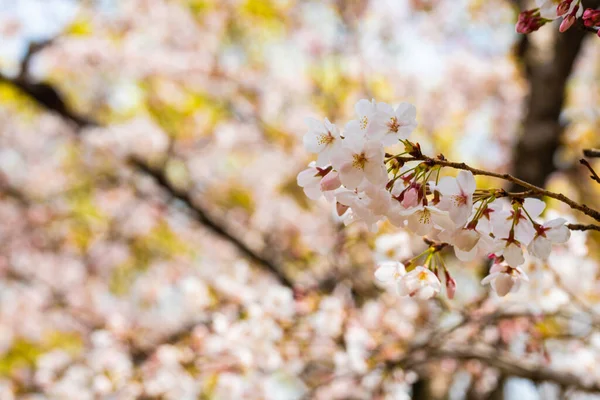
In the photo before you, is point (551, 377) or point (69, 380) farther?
point (69, 380)

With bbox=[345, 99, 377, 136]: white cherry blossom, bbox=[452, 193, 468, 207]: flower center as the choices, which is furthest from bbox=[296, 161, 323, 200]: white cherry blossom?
bbox=[452, 193, 468, 207]: flower center

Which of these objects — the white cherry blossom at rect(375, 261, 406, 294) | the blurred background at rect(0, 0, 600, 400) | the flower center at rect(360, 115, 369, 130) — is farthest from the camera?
the blurred background at rect(0, 0, 600, 400)

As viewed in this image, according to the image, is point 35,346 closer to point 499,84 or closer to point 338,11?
point 338,11

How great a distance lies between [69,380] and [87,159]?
10.0 feet

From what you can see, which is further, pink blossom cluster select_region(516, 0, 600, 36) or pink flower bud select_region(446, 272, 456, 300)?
pink flower bud select_region(446, 272, 456, 300)

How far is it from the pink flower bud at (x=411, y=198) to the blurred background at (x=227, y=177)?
1.38 m

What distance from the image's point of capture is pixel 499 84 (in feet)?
19.5

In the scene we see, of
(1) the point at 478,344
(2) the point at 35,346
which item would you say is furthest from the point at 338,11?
(2) the point at 35,346

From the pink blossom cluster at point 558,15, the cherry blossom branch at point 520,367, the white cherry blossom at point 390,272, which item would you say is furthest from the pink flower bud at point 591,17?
the cherry blossom branch at point 520,367

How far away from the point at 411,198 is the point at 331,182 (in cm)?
13

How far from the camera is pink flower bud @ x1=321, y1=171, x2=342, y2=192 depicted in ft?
2.67

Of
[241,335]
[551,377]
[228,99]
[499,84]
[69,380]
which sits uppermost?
[499,84]

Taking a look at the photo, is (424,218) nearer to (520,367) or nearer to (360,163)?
(360,163)

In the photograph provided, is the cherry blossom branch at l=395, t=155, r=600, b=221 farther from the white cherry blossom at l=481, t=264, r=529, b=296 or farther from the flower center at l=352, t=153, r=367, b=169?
the white cherry blossom at l=481, t=264, r=529, b=296
